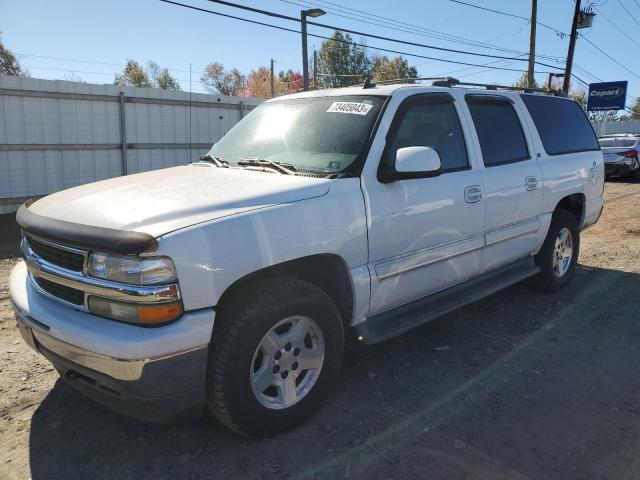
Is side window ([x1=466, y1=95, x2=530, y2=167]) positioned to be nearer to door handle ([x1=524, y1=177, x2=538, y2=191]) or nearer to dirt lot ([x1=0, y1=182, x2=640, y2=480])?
door handle ([x1=524, y1=177, x2=538, y2=191])

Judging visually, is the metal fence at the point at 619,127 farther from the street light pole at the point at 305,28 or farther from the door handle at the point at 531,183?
the door handle at the point at 531,183

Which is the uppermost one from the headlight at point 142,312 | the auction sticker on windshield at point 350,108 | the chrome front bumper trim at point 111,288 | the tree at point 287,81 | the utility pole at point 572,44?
the tree at point 287,81

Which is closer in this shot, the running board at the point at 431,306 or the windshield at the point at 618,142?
the running board at the point at 431,306

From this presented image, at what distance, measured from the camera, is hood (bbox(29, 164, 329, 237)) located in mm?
2537

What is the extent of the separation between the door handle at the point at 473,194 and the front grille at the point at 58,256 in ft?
8.51

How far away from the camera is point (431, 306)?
3781mm

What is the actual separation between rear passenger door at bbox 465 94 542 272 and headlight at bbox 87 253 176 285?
2.63m

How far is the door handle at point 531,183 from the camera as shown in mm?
4613

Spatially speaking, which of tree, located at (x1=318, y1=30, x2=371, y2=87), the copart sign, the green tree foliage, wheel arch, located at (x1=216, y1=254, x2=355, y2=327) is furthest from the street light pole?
the green tree foliage

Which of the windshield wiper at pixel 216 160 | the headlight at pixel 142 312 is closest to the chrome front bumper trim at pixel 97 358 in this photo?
the headlight at pixel 142 312

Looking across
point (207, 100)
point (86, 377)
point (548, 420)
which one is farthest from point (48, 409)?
point (207, 100)

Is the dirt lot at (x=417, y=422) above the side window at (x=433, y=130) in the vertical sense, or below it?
below

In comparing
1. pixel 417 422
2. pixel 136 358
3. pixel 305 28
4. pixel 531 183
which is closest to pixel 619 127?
pixel 305 28

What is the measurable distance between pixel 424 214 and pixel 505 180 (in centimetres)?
118
